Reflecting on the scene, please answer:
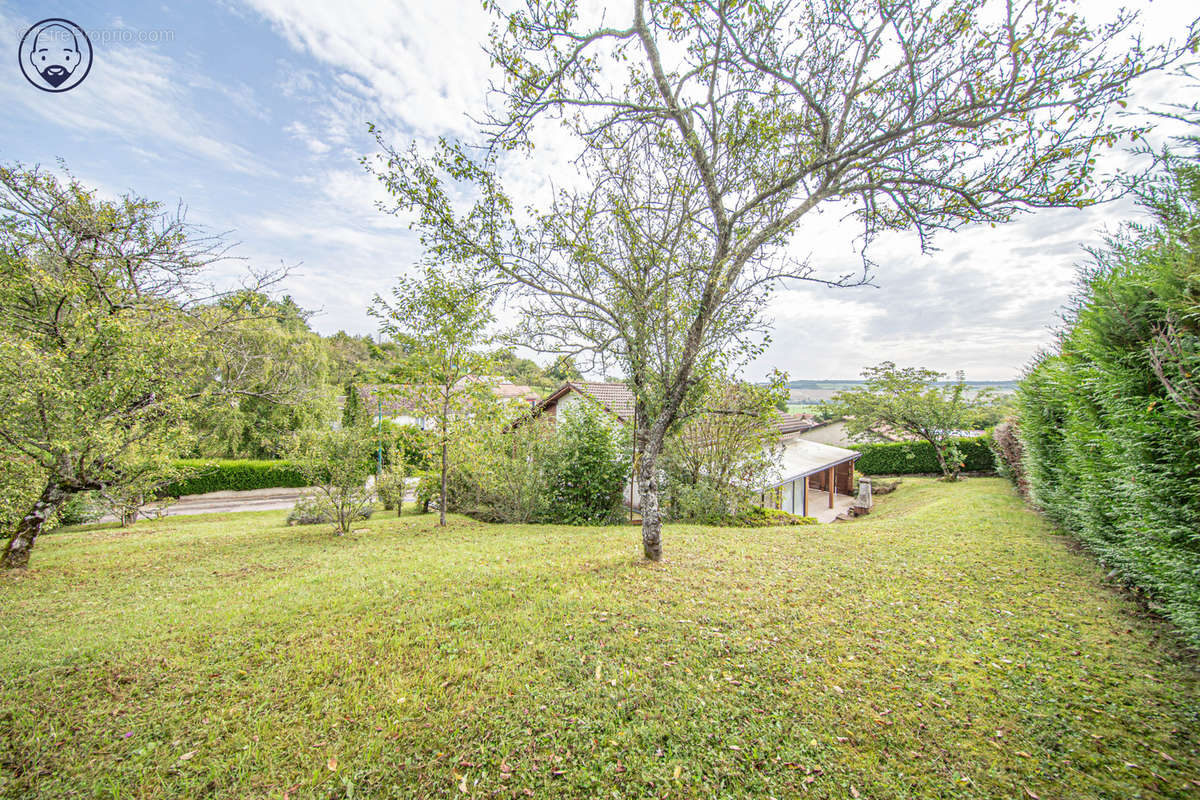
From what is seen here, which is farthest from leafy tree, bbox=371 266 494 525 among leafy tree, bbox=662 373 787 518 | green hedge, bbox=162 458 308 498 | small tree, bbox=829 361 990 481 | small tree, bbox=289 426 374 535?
small tree, bbox=829 361 990 481

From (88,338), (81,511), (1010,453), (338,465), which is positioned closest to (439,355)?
(338,465)

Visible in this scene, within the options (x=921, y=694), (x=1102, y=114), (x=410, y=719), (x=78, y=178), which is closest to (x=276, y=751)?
(x=410, y=719)

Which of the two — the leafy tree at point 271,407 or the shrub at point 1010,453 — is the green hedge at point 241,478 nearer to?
the leafy tree at point 271,407

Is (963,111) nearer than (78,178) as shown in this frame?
Yes

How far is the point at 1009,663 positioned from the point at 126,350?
11974mm

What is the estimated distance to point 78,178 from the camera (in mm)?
7586

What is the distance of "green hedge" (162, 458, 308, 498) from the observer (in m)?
19.3

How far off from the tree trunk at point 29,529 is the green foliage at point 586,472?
943cm

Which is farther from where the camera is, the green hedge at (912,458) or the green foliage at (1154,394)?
the green hedge at (912,458)

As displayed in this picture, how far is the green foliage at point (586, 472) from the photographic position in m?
12.5

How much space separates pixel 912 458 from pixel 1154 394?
2498 cm

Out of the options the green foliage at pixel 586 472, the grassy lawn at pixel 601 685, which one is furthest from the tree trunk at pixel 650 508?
the green foliage at pixel 586 472

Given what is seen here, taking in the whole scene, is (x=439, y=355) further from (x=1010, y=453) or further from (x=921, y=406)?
(x=921, y=406)

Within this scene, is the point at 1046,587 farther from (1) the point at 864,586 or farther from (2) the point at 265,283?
(2) the point at 265,283
